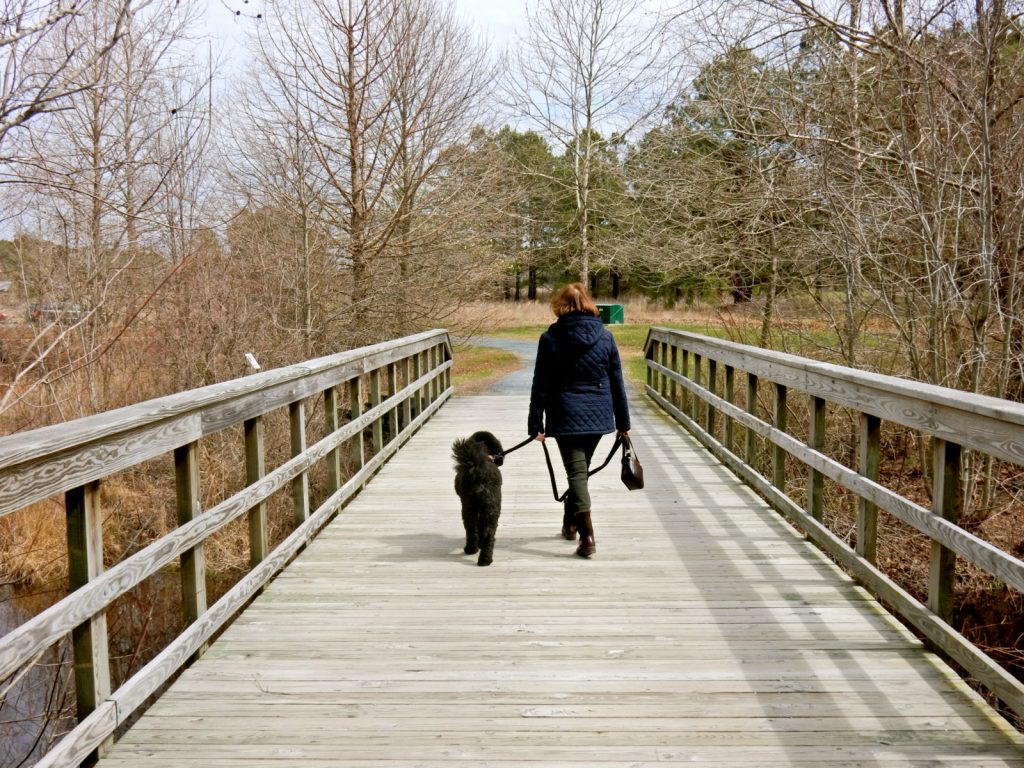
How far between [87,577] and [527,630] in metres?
2.03

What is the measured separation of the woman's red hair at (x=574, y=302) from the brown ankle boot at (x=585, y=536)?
3.91 feet

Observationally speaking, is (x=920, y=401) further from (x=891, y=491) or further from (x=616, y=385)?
(x=616, y=385)

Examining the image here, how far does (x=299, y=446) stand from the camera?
18.0 feet

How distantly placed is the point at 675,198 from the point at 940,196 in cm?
640

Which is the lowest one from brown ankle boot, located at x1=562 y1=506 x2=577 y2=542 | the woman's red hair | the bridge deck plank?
the bridge deck plank

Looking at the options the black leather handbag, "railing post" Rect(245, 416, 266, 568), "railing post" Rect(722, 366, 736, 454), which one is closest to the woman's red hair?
the black leather handbag

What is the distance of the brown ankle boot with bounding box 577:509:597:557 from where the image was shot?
216 inches

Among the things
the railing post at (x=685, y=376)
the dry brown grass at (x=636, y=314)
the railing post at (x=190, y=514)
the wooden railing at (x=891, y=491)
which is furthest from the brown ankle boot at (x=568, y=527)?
the dry brown grass at (x=636, y=314)

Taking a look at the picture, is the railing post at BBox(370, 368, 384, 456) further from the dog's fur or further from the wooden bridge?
the dog's fur

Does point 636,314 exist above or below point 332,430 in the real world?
above

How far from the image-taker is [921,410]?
3955 millimetres

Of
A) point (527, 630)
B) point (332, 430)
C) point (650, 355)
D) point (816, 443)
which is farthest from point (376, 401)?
point (650, 355)

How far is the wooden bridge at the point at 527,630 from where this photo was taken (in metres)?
2.99

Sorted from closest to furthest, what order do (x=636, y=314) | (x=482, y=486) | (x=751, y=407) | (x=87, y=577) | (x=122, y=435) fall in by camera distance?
(x=87, y=577), (x=122, y=435), (x=482, y=486), (x=751, y=407), (x=636, y=314)
